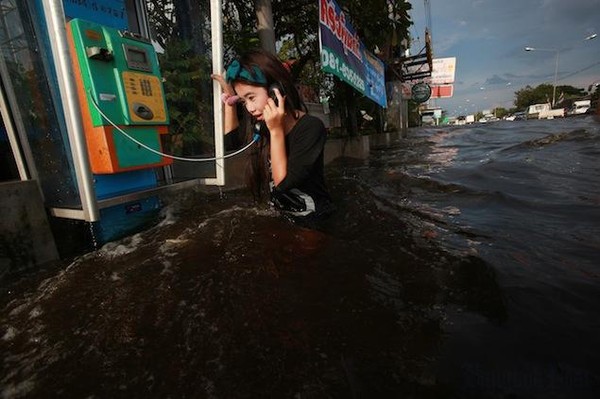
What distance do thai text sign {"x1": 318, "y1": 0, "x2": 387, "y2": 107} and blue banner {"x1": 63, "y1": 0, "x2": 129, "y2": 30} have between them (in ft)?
8.44

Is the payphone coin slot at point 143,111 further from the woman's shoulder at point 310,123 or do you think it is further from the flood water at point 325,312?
the woman's shoulder at point 310,123

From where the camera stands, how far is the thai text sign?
4984 millimetres

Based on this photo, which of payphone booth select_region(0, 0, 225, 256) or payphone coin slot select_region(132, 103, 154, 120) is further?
payphone coin slot select_region(132, 103, 154, 120)

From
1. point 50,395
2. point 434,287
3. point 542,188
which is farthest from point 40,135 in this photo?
point 542,188

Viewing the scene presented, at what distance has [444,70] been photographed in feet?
125

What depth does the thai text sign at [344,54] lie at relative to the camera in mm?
4984

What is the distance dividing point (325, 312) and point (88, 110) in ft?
7.79

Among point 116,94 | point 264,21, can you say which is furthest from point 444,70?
point 116,94

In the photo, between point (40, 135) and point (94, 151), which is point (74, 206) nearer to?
point (94, 151)

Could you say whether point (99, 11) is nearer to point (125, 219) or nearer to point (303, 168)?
point (125, 219)

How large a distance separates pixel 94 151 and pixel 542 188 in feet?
14.0

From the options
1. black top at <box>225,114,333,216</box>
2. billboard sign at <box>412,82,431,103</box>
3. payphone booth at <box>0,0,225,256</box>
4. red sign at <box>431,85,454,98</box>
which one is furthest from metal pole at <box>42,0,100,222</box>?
red sign at <box>431,85,454,98</box>

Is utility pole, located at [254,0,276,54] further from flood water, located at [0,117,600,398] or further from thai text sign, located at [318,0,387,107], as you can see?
flood water, located at [0,117,600,398]

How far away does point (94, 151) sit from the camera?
272 cm
